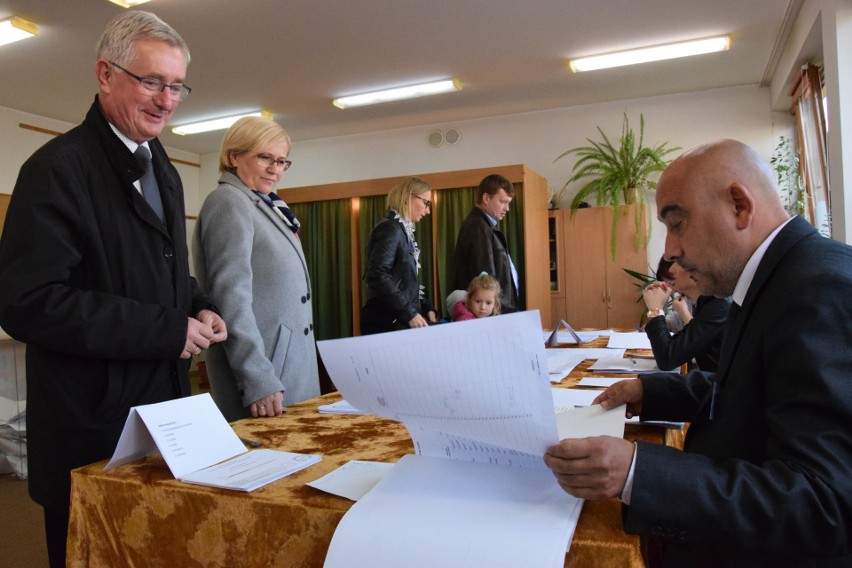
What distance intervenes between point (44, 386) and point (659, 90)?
20.7ft

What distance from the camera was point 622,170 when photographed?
605 centimetres

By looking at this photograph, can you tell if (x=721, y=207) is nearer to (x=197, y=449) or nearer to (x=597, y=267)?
(x=197, y=449)

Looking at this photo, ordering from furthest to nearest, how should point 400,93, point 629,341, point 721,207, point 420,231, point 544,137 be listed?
point 544,137, point 420,231, point 400,93, point 629,341, point 721,207

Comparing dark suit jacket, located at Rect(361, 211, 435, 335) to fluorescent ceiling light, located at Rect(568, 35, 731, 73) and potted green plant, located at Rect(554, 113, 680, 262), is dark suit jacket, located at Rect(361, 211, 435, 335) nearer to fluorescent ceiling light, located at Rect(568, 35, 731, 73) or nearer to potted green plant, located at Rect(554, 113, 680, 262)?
fluorescent ceiling light, located at Rect(568, 35, 731, 73)

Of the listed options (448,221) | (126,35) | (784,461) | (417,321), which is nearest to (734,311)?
(784,461)

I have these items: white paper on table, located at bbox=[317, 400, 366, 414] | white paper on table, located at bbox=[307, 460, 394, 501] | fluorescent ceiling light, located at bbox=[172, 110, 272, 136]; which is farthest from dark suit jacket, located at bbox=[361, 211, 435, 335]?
fluorescent ceiling light, located at bbox=[172, 110, 272, 136]

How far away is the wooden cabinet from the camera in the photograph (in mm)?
5980

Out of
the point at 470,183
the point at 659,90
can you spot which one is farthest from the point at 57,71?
the point at 659,90

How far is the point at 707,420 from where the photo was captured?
83cm

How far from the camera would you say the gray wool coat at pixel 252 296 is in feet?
4.82

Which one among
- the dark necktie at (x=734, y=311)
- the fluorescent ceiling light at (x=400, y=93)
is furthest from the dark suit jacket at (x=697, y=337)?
the fluorescent ceiling light at (x=400, y=93)

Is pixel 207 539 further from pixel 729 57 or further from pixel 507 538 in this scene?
pixel 729 57

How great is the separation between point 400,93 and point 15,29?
316cm

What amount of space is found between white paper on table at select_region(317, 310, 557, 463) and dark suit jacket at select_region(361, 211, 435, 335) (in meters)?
2.36
